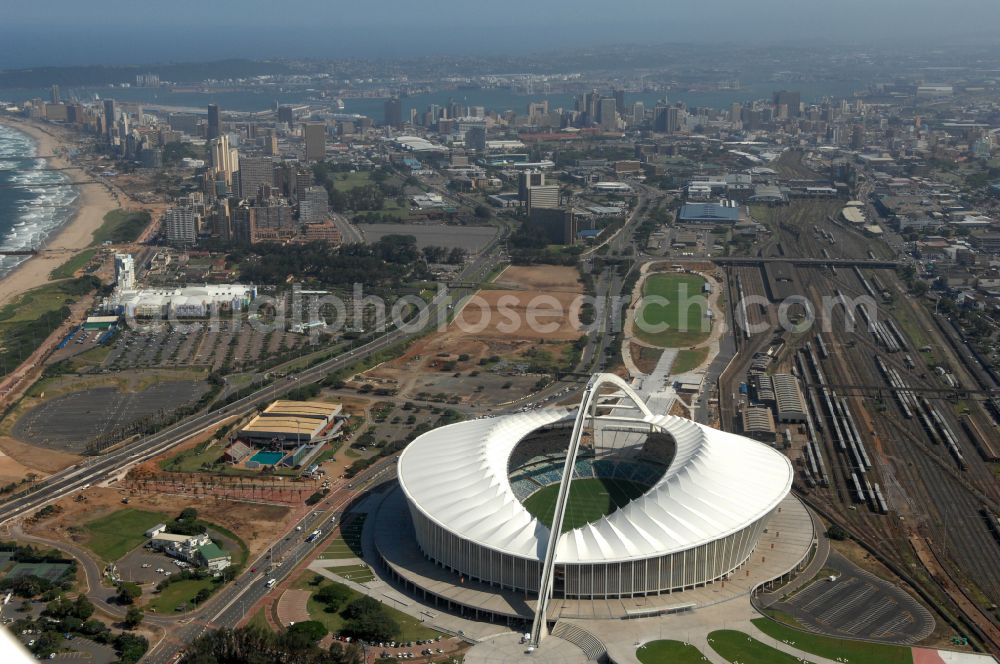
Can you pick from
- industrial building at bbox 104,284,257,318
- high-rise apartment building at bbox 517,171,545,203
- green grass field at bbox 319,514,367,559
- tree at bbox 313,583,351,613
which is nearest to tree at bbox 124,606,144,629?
tree at bbox 313,583,351,613

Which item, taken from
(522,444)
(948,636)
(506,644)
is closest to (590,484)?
(522,444)

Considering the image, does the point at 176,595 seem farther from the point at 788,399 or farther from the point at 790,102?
the point at 790,102

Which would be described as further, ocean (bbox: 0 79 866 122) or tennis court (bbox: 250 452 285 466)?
ocean (bbox: 0 79 866 122)

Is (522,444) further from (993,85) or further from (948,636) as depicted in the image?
(993,85)

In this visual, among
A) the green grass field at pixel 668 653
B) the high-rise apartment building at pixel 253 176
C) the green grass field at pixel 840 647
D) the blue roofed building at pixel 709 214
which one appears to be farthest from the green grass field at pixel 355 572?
the high-rise apartment building at pixel 253 176

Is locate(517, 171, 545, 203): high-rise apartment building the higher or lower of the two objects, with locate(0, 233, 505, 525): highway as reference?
higher

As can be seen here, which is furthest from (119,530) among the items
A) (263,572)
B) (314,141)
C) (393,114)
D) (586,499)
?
(393,114)

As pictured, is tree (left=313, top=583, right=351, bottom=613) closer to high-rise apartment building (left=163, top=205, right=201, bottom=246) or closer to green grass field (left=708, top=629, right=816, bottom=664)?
green grass field (left=708, top=629, right=816, bottom=664)
